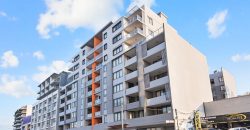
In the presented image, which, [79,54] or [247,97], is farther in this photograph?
[79,54]

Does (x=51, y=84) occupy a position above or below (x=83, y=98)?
above

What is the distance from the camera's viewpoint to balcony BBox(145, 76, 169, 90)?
43.3 m

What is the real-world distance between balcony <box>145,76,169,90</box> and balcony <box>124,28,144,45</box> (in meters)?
13.3

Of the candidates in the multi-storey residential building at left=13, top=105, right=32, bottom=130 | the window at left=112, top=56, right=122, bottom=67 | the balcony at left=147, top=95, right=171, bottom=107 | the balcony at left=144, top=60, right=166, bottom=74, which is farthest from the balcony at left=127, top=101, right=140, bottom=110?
the multi-storey residential building at left=13, top=105, right=32, bottom=130

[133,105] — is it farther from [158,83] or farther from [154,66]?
[154,66]

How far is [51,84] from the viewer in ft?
332

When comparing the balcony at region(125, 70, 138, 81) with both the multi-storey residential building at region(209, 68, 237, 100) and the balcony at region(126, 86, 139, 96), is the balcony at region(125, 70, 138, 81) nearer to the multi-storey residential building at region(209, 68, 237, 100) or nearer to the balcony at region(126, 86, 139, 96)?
the balcony at region(126, 86, 139, 96)

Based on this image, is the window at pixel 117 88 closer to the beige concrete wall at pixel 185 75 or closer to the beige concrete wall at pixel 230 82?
the beige concrete wall at pixel 185 75

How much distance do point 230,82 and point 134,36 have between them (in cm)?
4870

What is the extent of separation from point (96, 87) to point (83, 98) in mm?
6920

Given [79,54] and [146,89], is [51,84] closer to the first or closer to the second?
[79,54]

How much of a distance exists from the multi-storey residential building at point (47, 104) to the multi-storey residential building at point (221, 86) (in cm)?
5629

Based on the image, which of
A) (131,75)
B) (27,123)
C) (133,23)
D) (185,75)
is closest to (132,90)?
(131,75)

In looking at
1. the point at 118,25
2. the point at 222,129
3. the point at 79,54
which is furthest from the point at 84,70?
the point at 222,129
